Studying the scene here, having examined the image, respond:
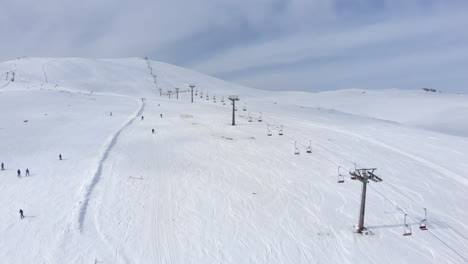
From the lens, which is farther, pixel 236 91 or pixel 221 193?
pixel 236 91

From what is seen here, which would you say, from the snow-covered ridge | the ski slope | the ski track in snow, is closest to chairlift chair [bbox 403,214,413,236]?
the ski slope

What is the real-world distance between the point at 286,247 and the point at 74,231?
8292mm

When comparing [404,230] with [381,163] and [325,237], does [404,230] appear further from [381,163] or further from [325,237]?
[381,163]

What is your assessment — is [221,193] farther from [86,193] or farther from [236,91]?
[236,91]

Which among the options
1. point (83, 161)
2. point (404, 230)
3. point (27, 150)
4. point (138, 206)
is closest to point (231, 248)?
point (138, 206)

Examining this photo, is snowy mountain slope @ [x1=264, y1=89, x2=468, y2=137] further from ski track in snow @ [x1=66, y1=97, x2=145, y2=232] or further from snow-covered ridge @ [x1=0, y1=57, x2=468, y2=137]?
ski track in snow @ [x1=66, y1=97, x2=145, y2=232]

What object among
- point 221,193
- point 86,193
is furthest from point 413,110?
point 86,193

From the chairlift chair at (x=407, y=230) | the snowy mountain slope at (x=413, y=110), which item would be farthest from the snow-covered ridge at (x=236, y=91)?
the chairlift chair at (x=407, y=230)

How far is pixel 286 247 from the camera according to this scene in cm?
1248

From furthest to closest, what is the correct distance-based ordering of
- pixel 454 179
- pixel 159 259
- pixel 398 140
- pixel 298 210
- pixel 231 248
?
pixel 398 140 → pixel 454 179 → pixel 298 210 → pixel 231 248 → pixel 159 259

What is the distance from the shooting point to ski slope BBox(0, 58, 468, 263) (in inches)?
483

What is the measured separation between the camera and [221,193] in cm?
1753

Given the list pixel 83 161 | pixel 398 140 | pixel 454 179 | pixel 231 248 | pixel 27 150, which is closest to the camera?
pixel 231 248

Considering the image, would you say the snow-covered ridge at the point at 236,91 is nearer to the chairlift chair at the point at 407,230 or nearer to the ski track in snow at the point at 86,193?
the chairlift chair at the point at 407,230
